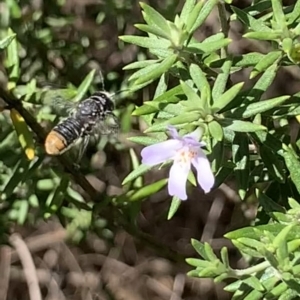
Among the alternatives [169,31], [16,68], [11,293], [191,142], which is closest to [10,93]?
[16,68]

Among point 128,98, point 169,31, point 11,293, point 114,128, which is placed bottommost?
point 11,293

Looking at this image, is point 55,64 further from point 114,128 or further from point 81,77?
point 114,128

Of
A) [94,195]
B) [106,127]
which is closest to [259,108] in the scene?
[106,127]

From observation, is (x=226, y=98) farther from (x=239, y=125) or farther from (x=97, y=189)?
(x=97, y=189)

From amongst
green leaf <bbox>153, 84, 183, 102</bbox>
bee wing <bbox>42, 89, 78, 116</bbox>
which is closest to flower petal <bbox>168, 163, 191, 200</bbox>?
green leaf <bbox>153, 84, 183, 102</bbox>

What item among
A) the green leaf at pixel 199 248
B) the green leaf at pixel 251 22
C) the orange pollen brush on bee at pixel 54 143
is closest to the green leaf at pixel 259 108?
the green leaf at pixel 251 22

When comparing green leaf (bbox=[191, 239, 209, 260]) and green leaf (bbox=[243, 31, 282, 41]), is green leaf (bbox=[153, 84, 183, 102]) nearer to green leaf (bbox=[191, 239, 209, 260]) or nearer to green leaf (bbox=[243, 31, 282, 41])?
green leaf (bbox=[243, 31, 282, 41])
